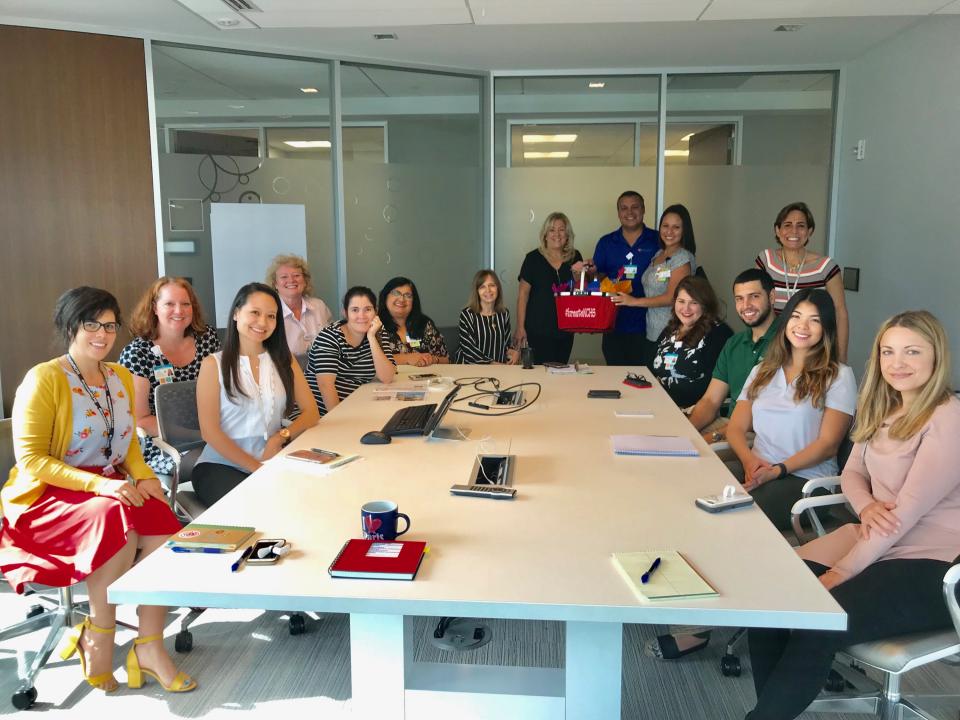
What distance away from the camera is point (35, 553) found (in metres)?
2.43

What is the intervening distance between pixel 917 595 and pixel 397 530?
1.34 m

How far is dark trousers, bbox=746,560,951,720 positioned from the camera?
1.95m

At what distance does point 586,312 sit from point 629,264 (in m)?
0.78

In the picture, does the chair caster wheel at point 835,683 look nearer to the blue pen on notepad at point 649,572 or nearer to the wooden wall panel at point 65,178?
the blue pen on notepad at point 649,572

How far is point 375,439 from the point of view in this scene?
8.93ft

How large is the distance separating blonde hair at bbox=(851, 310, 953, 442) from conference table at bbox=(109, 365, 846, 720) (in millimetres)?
522

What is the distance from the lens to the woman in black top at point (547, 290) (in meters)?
5.58

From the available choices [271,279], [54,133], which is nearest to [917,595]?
[271,279]

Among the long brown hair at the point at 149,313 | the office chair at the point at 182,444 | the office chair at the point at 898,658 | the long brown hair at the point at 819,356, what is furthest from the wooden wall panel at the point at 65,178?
the office chair at the point at 898,658

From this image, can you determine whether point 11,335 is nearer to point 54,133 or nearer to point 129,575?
point 54,133

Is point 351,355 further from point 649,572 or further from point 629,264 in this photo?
point 649,572

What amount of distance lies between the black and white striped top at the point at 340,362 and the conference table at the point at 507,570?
1.64m

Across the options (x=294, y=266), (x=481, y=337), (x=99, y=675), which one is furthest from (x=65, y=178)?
(x=99, y=675)

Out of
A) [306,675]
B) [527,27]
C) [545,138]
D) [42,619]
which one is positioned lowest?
[306,675]
